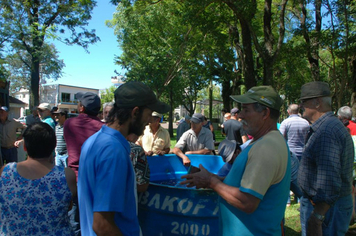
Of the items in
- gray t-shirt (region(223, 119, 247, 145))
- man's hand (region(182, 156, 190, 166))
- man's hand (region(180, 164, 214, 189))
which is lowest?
man's hand (region(182, 156, 190, 166))

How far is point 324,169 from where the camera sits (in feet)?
8.18

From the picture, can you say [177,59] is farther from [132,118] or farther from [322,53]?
[322,53]

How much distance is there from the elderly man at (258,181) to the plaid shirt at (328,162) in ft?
2.93

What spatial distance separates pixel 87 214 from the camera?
159 cm

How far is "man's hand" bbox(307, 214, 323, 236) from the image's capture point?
2.55 meters

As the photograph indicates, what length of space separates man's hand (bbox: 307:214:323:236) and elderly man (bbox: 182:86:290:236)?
3.17 feet

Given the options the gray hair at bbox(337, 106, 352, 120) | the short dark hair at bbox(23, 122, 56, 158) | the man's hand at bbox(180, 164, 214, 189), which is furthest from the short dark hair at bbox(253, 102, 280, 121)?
the gray hair at bbox(337, 106, 352, 120)

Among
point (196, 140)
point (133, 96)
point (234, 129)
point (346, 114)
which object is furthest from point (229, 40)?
point (133, 96)

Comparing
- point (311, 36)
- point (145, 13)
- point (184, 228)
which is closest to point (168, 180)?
point (184, 228)

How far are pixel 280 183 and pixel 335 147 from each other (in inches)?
43.0

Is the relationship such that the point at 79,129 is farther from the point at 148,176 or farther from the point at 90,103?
the point at 148,176

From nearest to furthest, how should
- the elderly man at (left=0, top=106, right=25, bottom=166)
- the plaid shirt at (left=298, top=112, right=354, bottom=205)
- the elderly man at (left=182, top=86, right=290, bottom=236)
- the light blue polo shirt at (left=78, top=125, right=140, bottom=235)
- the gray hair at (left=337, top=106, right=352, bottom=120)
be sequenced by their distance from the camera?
the light blue polo shirt at (left=78, top=125, right=140, bottom=235)
the elderly man at (left=182, top=86, right=290, bottom=236)
the plaid shirt at (left=298, top=112, right=354, bottom=205)
the gray hair at (left=337, top=106, right=352, bottom=120)
the elderly man at (left=0, top=106, right=25, bottom=166)

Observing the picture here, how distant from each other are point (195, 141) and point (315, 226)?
2.77 metres

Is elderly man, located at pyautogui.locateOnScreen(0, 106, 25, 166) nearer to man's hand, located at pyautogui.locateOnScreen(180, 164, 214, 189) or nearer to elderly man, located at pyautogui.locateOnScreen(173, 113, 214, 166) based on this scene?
elderly man, located at pyautogui.locateOnScreen(173, 113, 214, 166)
